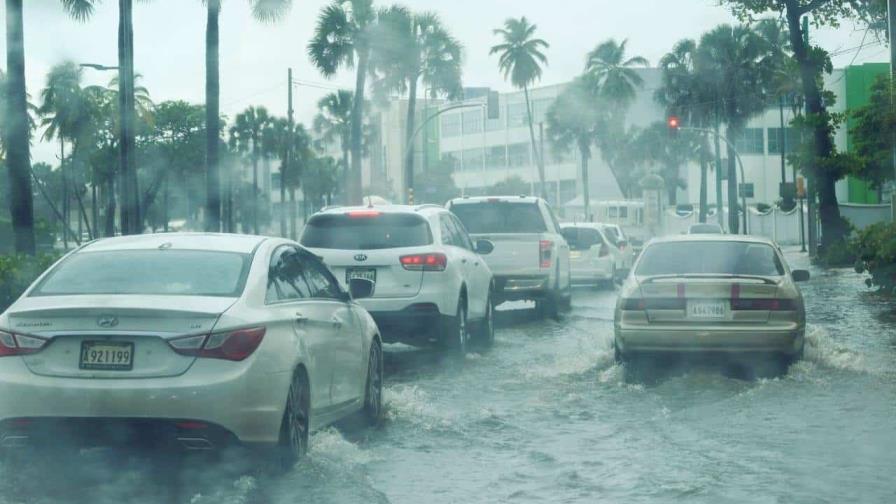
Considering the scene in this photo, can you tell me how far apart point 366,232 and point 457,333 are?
→ 155cm

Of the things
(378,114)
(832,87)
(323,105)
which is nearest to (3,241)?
(323,105)

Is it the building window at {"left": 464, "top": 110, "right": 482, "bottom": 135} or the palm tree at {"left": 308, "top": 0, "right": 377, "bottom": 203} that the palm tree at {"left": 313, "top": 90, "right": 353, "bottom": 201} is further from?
the palm tree at {"left": 308, "top": 0, "right": 377, "bottom": 203}

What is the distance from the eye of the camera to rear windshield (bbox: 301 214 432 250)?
47.7 feet

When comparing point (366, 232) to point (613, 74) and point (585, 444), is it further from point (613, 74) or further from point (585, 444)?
point (613, 74)

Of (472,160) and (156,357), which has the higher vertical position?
(472,160)

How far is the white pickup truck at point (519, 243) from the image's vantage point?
805 inches

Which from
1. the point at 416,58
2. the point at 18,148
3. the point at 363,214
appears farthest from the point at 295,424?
the point at 416,58

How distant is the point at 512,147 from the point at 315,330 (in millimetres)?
108030

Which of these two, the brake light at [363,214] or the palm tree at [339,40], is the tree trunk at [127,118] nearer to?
the brake light at [363,214]

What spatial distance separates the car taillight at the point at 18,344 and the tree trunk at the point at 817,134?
3493 centimetres

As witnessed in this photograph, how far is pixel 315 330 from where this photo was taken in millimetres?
8547

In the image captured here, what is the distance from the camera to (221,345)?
732 cm

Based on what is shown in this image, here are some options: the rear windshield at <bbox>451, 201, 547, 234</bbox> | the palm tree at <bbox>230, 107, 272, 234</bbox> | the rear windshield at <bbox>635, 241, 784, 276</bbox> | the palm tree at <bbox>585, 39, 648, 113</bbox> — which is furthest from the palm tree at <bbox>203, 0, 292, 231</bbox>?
the palm tree at <bbox>230, 107, 272, 234</bbox>

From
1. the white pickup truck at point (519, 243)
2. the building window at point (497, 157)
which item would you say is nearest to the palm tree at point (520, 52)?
the building window at point (497, 157)
